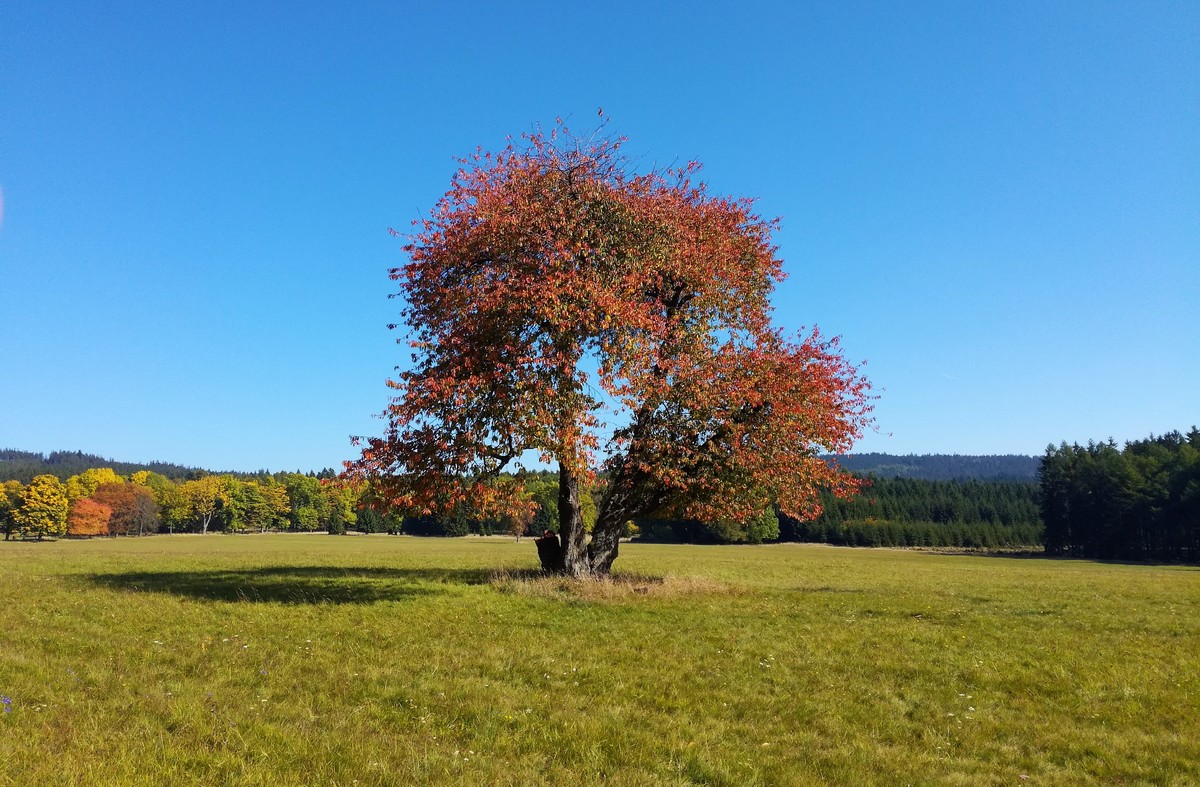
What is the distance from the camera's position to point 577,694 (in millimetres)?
9711

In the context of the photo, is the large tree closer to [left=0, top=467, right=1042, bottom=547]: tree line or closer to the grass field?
the grass field

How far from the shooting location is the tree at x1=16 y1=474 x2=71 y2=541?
120m

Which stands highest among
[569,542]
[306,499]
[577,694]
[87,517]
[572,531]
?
[572,531]

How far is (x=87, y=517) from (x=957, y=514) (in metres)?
183

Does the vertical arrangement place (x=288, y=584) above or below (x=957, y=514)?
above

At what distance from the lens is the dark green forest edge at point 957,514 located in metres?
105

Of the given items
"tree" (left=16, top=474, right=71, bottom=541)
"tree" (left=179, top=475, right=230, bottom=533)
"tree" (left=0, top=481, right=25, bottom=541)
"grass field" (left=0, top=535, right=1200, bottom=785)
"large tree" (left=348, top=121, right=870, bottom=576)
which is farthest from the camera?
"tree" (left=179, top=475, right=230, bottom=533)

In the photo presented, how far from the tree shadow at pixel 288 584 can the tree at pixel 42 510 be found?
121 meters

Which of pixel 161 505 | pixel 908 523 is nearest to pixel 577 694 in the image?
pixel 908 523

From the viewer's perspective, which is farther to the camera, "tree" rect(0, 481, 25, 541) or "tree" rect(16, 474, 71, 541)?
"tree" rect(0, 481, 25, 541)

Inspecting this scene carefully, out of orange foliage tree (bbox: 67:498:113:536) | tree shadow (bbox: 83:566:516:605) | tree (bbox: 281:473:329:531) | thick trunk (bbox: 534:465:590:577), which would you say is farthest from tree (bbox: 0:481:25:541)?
thick trunk (bbox: 534:465:590:577)

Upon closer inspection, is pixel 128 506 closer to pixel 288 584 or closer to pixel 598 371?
pixel 288 584

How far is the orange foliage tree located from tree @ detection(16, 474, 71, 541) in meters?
4.30

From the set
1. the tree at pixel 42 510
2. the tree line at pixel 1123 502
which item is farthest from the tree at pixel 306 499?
the tree line at pixel 1123 502
